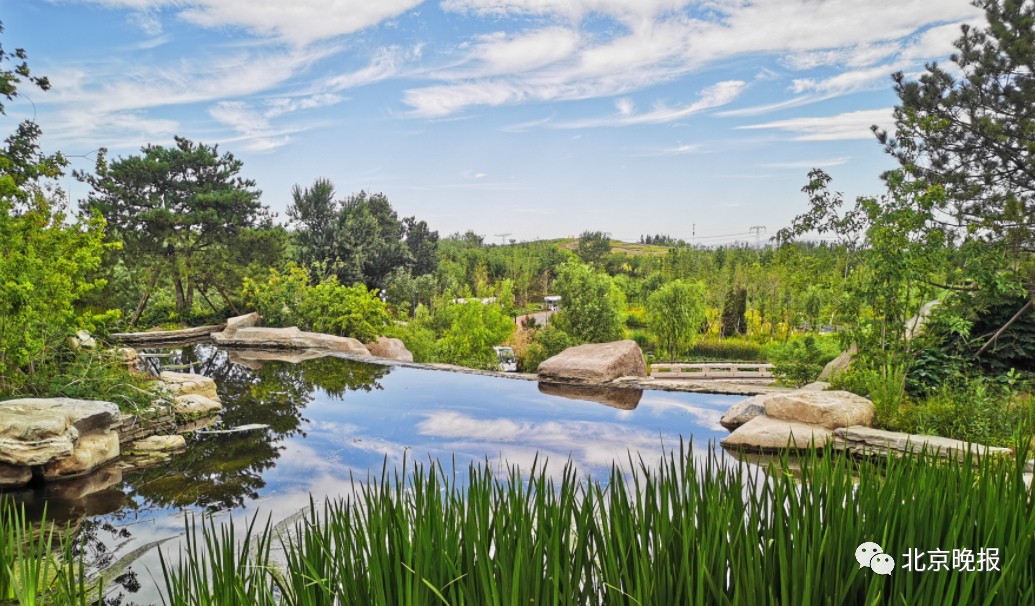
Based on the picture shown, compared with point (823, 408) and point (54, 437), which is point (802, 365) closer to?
point (823, 408)

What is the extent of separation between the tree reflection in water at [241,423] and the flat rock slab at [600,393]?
2.90m

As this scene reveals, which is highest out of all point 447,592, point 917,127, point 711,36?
point 711,36

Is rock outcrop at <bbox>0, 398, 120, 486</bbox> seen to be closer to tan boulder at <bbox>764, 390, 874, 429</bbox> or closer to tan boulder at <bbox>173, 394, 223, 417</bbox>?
tan boulder at <bbox>173, 394, 223, 417</bbox>

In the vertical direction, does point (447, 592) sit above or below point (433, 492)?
below

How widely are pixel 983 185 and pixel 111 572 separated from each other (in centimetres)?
993

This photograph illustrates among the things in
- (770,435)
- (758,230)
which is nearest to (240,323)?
(770,435)

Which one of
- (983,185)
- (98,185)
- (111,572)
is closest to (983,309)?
(983,185)

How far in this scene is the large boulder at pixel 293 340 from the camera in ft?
43.9

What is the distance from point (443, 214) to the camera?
35.3 metres

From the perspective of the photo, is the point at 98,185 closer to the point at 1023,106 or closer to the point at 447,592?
the point at 447,592

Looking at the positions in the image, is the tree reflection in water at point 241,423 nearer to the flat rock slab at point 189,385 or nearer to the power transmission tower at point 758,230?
the flat rock slab at point 189,385

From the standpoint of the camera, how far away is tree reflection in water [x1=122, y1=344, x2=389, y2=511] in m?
4.88

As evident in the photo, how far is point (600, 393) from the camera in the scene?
8.90 metres

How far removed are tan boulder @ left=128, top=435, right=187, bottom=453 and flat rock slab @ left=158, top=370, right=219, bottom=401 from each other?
1452mm
